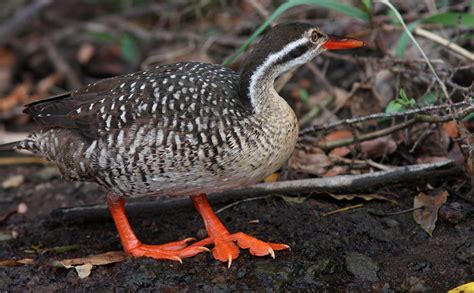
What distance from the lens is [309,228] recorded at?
4086 mm

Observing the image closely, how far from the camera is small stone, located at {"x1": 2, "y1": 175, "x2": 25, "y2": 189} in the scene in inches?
220

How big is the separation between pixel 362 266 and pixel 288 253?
406mm

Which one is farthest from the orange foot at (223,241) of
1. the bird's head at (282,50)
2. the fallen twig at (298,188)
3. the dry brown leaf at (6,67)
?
the dry brown leaf at (6,67)

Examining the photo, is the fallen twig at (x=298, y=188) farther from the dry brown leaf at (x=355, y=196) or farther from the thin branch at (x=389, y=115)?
the thin branch at (x=389, y=115)

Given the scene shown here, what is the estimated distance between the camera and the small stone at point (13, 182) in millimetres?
5598

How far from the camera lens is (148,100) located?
3.80m

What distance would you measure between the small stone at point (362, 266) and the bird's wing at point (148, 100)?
1005mm

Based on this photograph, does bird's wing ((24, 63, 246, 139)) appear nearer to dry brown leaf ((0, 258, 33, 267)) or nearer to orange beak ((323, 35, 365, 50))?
orange beak ((323, 35, 365, 50))

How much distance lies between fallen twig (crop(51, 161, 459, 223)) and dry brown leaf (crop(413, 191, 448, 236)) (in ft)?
0.45

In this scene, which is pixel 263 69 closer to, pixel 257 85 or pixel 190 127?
pixel 257 85

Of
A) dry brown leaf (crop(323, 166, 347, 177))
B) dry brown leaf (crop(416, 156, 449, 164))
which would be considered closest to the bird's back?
dry brown leaf (crop(323, 166, 347, 177))

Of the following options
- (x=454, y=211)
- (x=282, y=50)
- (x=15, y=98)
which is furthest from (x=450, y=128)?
(x=15, y=98)

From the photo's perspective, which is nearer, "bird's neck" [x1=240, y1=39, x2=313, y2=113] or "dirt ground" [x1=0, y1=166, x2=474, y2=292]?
"dirt ground" [x1=0, y1=166, x2=474, y2=292]

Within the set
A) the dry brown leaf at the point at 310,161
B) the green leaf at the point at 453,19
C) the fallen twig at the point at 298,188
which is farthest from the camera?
the dry brown leaf at the point at 310,161
